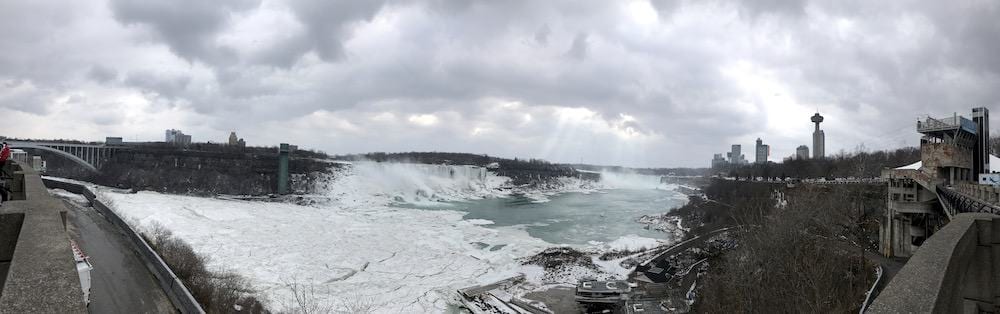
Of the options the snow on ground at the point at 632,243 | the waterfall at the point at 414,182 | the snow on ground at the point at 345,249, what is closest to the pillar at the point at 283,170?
the waterfall at the point at 414,182

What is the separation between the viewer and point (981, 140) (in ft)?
57.9

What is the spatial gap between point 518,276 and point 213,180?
67.6 meters

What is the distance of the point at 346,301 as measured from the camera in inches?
762

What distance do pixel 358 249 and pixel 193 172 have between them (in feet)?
199

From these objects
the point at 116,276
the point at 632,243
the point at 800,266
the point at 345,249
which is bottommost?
the point at 345,249

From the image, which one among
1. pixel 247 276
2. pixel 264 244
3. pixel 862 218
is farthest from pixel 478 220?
pixel 862 218

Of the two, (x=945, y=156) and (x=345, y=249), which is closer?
(x=945, y=156)

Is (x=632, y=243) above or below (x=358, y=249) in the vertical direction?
above

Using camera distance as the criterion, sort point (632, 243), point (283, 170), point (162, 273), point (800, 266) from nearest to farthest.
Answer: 1. point (162, 273)
2. point (800, 266)
3. point (632, 243)
4. point (283, 170)

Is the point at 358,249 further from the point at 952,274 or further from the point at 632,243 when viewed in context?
the point at 952,274

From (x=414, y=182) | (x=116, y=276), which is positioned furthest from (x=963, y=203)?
(x=414, y=182)

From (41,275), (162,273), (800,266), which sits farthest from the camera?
(800,266)

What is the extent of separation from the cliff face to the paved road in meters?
52.2

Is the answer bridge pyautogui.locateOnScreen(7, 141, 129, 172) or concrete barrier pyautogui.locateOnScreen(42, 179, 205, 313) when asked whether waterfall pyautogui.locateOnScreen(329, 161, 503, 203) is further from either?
concrete barrier pyautogui.locateOnScreen(42, 179, 205, 313)
